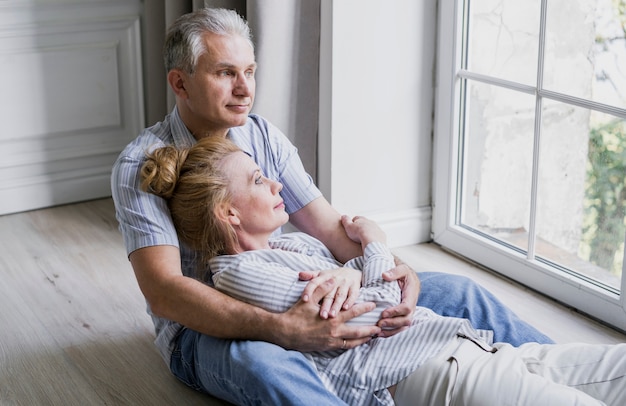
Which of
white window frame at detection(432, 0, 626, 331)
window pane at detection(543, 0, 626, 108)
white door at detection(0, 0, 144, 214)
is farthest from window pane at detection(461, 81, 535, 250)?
white door at detection(0, 0, 144, 214)

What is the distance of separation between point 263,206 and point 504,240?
1217 millimetres

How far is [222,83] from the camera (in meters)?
2.14

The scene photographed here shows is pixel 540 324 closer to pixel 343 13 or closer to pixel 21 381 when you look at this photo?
pixel 343 13

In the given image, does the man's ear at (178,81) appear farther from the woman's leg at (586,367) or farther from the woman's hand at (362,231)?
the woman's leg at (586,367)

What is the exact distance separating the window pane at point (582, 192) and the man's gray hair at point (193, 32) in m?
1.04

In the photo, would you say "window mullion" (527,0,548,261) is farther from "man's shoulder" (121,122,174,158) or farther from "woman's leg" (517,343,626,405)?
"man's shoulder" (121,122,174,158)

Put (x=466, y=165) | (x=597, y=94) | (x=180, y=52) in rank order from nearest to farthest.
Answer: (x=180, y=52) → (x=597, y=94) → (x=466, y=165)

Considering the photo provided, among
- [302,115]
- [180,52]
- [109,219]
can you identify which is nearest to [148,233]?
[180,52]

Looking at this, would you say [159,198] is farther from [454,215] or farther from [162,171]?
[454,215]

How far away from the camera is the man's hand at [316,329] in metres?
1.86

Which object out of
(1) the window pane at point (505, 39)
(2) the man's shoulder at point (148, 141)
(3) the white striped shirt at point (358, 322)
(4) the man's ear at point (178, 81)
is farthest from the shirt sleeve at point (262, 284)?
(1) the window pane at point (505, 39)

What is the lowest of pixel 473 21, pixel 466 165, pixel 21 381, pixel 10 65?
pixel 21 381

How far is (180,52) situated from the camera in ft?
7.05

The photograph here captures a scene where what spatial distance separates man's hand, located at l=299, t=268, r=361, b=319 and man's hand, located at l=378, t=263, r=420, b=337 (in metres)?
0.08
